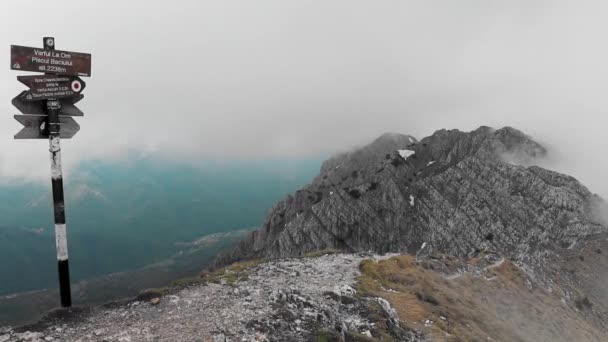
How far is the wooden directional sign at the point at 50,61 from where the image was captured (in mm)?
16500

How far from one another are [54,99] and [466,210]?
156925mm

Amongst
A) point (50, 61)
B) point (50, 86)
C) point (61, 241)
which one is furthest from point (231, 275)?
point (50, 61)

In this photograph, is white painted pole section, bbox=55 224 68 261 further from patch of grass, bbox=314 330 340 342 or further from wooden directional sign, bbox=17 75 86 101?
patch of grass, bbox=314 330 340 342

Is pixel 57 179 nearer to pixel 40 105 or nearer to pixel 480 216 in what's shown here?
pixel 40 105

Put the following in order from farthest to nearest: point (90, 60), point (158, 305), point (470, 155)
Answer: point (470, 155) < point (158, 305) < point (90, 60)

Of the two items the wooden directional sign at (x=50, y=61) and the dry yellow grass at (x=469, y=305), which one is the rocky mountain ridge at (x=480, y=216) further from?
the wooden directional sign at (x=50, y=61)

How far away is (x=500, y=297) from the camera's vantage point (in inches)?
1924

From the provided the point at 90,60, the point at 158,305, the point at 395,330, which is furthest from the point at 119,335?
the point at 395,330

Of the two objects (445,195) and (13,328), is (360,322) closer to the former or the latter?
(13,328)

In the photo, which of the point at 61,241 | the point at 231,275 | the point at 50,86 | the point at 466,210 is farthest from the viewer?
the point at 466,210

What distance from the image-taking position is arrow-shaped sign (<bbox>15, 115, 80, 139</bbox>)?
17.2 meters

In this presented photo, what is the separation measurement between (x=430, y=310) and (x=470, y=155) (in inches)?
6558

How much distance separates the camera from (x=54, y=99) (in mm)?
17703

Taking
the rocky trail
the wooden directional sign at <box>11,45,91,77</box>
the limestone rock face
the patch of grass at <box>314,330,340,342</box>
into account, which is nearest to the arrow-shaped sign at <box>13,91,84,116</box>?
the wooden directional sign at <box>11,45,91,77</box>
